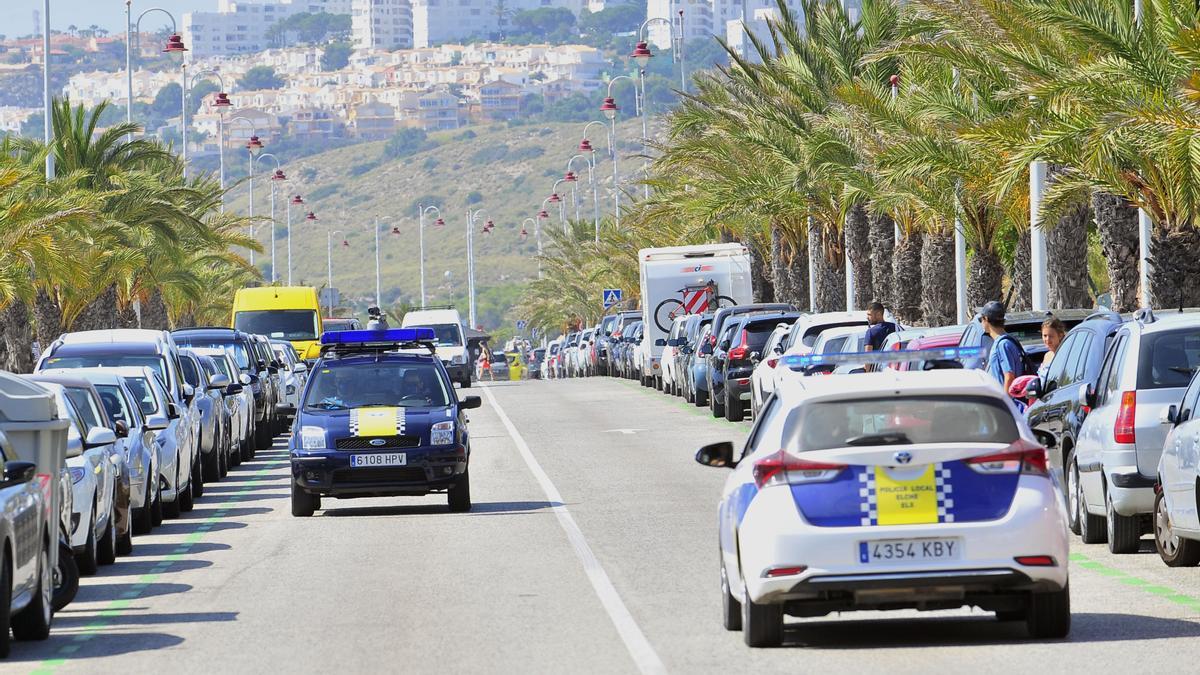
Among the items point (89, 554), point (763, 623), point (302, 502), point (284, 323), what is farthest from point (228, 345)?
point (763, 623)

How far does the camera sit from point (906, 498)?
10.9 meters


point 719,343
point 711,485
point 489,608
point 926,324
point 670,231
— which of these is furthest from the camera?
point 670,231

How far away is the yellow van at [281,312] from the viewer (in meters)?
51.0

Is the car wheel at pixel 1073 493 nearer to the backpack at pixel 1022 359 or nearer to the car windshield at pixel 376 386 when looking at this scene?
the backpack at pixel 1022 359

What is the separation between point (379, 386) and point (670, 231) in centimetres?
5196

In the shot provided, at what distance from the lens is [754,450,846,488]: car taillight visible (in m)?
11.0

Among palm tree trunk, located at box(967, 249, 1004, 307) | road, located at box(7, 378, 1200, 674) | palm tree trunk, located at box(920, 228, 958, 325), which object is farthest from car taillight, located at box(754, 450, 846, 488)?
palm tree trunk, located at box(920, 228, 958, 325)

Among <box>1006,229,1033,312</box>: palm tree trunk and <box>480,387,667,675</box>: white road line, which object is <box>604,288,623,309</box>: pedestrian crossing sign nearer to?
<box>1006,229,1033,312</box>: palm tree trunk

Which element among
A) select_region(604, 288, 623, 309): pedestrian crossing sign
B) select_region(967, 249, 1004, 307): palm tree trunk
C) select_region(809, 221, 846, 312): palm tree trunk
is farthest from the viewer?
select_region(604, 288, 623, 309): pedestrian crossing sign

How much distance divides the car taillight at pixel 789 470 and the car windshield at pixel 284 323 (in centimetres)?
4049

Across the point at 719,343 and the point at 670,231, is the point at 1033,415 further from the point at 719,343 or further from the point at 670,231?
the point at 670,231

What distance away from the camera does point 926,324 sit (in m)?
41.0

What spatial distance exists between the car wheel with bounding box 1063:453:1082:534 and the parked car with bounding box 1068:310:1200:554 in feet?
2.62

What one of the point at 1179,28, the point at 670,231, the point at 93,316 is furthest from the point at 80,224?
the point at 670,231
